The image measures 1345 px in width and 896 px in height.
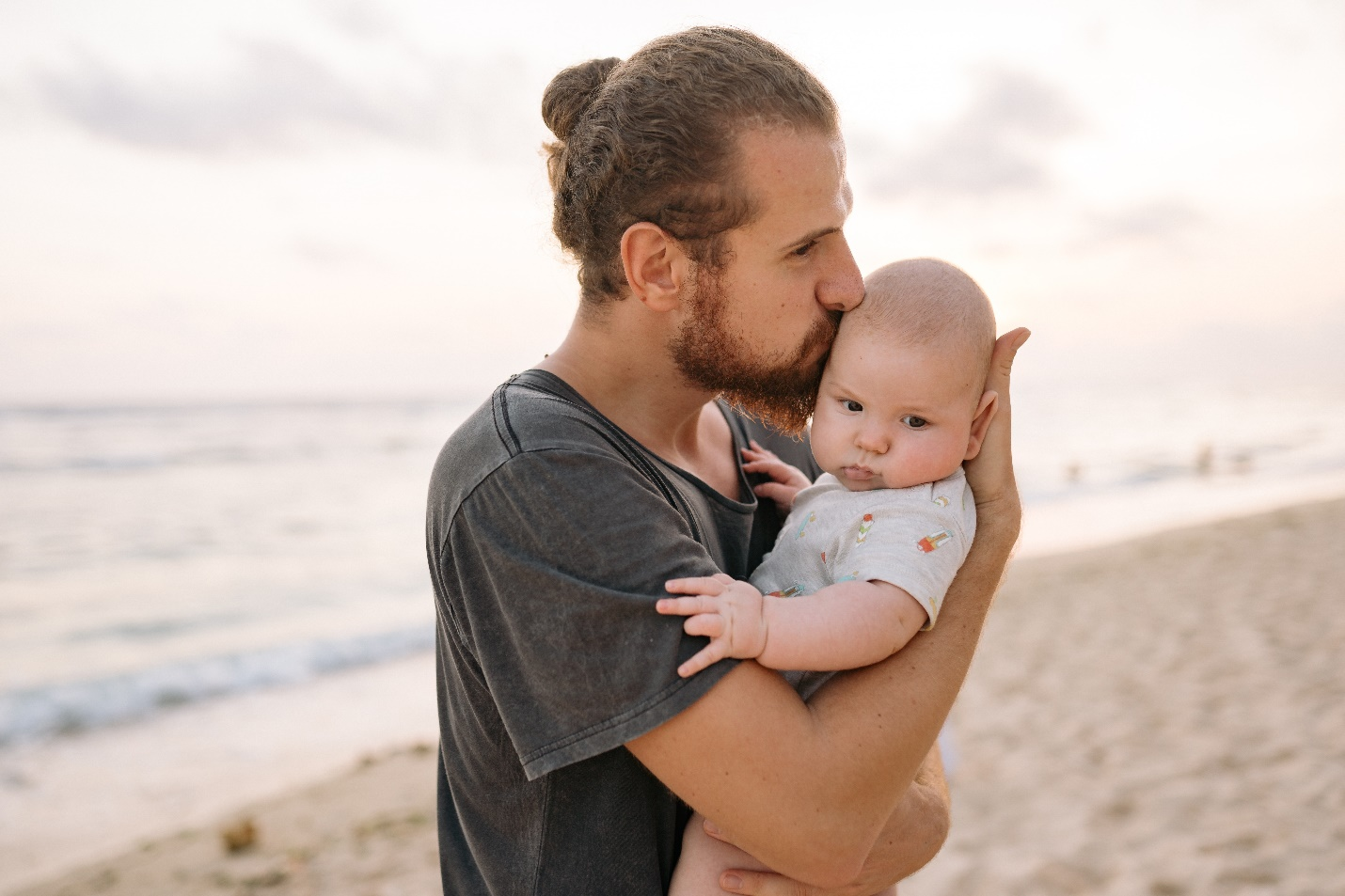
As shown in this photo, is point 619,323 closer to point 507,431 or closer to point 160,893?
point 507,431

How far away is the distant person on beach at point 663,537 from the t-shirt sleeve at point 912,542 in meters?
0.06

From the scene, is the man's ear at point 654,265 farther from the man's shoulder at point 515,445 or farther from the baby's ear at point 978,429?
the baby's ear at point 978,429

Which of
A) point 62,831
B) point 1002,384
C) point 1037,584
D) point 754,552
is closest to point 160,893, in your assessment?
point 62,831

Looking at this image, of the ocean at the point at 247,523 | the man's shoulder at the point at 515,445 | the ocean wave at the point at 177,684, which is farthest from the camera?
the ocean at the point at 247,523

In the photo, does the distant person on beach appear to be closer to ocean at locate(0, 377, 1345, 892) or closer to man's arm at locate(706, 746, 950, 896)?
man's arm at locate(706, 746, 950, 896)

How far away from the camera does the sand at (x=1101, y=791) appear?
445cm

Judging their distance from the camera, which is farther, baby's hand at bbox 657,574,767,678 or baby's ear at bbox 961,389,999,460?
baby's ear at bbox 961,389,999,460

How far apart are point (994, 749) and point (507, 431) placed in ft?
17.9

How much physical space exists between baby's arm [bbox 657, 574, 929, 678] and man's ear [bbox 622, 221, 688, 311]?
670mm

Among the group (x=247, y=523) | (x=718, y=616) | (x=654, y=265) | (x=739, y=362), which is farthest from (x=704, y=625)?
(x=247, y=523)

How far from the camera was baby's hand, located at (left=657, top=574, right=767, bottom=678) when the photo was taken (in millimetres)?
1436

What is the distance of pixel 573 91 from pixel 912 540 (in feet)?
4.16

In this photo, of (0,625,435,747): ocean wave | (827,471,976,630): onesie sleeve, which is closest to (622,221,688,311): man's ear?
(827,471,976,630): onesie sleeve

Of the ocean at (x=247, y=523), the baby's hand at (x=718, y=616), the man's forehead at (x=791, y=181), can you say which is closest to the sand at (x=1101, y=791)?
the ocean at (x=247, y=523)
